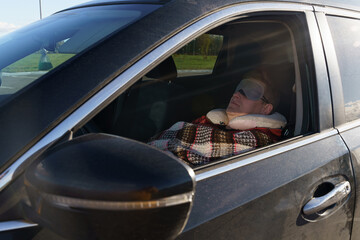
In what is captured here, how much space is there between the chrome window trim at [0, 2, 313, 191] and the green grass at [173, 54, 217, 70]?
2.66 ft

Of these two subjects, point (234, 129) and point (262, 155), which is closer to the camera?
point (262, 155)

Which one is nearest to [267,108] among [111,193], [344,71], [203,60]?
[344,71]

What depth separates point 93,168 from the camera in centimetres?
84

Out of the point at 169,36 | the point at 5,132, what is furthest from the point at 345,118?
the point at 5,132

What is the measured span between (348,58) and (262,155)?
834 millimetres

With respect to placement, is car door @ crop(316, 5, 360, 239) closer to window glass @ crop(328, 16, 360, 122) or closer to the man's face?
window glass @ crop(328, 16, 360, 122)

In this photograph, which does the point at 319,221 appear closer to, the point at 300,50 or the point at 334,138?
the point at 334,138

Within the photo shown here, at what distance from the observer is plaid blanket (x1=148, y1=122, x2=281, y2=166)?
1.80m

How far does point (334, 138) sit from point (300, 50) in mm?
440

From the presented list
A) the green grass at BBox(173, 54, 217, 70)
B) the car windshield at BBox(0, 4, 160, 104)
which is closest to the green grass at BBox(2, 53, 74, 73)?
the car windshield at BBox(0, 4, 160, 104)

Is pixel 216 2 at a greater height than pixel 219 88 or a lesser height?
greater

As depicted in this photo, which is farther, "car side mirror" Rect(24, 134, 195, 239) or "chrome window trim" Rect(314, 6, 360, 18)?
"chrome window trim" Rect(314, 6, 360, 18)

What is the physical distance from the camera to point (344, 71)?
6.15 ft

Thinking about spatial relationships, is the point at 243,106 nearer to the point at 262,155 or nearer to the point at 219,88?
the point at 219,88
